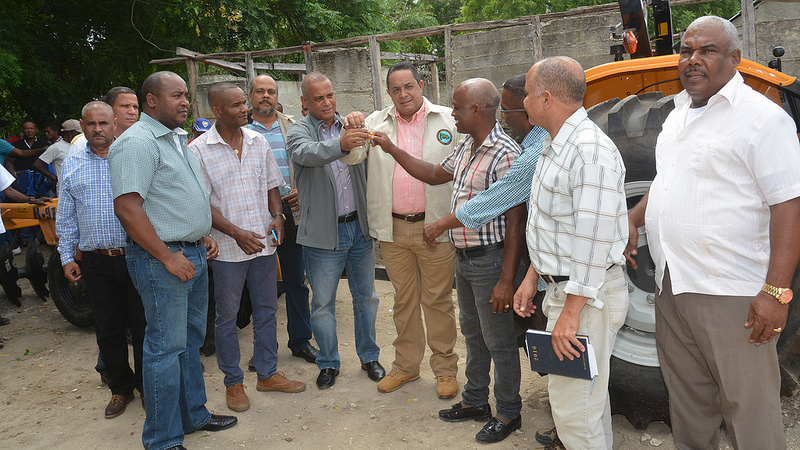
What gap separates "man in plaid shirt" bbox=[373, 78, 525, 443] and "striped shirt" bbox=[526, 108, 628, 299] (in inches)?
23.9

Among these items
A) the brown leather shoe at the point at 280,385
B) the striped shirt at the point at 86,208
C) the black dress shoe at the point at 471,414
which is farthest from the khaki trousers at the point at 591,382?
the striped shirt at the point at 86,208

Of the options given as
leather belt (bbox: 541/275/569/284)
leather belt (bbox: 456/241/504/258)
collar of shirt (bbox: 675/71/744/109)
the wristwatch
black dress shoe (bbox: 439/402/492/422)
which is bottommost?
black dress shoe (bbox: 439/402/492/422)

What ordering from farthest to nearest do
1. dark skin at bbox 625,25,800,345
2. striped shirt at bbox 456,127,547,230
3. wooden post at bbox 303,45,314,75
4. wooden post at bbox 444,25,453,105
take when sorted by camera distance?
wooden post at bbox 303,45,314,75 < wooden post at bbox 444,25,453,105 < striped shirt at bbox 456,127,547,230 < dark skin at bbox 625,25,800,345

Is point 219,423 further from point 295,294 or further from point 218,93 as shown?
point 218,93

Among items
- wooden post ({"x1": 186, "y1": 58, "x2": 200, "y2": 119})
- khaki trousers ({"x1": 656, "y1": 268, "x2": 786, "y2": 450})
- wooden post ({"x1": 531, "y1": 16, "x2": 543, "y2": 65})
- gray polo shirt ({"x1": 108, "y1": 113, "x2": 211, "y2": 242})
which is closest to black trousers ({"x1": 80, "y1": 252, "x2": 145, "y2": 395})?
gray polo shirt ({"x1": 108, "y1": 113, "x2": 211, "y2": 242})

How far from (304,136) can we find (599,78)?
6.31ft

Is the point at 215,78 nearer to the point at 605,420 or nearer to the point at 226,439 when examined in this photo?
the point at 226,439

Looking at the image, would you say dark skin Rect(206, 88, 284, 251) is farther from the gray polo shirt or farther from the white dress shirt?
the white dress shirt

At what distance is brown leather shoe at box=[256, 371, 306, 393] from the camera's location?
4.31 meters

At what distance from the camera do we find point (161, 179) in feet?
10.8

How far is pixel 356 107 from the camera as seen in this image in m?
10.4

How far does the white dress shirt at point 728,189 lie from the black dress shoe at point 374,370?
7.96 feet

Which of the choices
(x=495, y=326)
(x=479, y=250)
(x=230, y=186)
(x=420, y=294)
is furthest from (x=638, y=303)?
(x=230, y=186)

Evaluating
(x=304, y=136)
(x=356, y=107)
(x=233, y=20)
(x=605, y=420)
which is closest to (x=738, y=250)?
(x=605, y=420)
